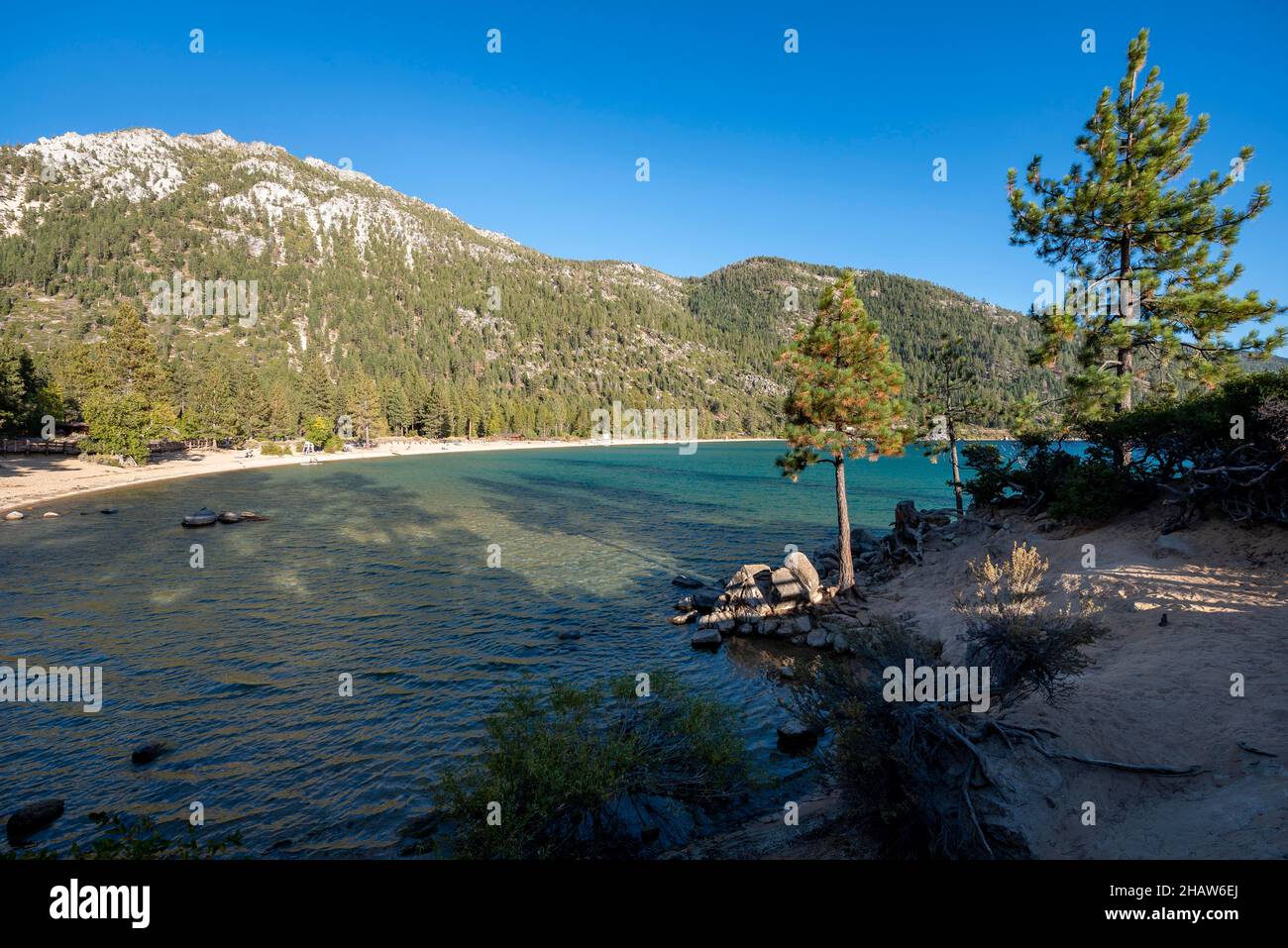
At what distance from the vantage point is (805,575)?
2347cm

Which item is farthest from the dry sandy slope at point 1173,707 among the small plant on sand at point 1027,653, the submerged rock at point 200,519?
the submerged rock at point 200,519

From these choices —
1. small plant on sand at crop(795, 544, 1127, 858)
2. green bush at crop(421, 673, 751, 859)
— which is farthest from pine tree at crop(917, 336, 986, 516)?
green bush at crop(421, 673, 751, 859)

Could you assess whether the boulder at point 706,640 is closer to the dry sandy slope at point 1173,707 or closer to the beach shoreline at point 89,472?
the dry sandy slope at point 1173,707

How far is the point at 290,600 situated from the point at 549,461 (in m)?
97.1

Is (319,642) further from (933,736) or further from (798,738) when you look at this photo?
(933,736)

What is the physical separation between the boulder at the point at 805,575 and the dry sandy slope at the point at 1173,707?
16.2 feet

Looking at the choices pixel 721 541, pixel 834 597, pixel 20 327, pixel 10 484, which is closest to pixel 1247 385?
pixel 834 597

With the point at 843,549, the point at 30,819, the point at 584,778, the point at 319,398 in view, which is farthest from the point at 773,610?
the point at 319,398

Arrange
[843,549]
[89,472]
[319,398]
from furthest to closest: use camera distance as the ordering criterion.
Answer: [319,398], [89,472], [843,549]

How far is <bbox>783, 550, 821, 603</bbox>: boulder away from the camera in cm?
2317

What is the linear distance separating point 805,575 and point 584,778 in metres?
16.4

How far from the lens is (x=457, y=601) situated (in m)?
26.0

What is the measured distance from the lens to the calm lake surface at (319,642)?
12.0 m
